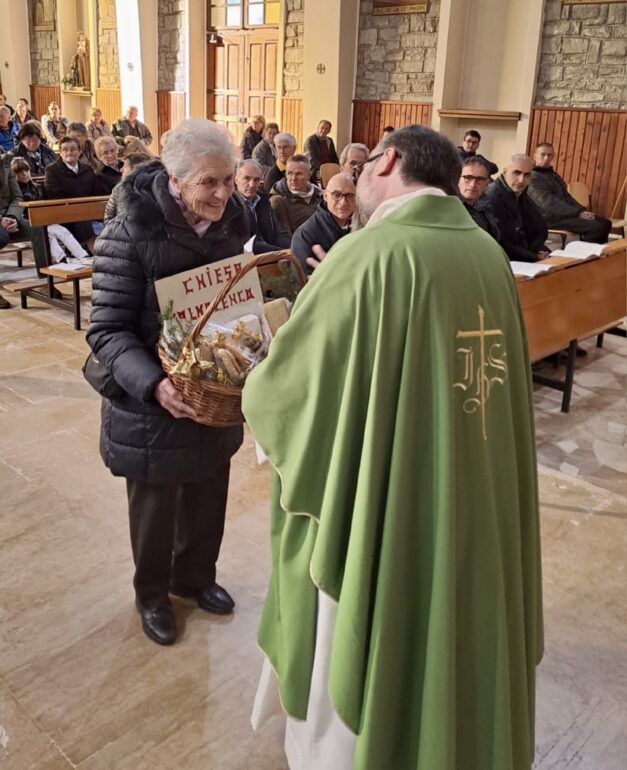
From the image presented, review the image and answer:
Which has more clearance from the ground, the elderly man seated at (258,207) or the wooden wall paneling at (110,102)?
the wooden wall paneling at (110,102)

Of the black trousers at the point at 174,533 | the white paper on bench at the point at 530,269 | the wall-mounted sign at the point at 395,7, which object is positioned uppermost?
the wall-mounted sign at the point at 395,7

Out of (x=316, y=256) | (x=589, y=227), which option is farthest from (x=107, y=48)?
(x=316, y=256)

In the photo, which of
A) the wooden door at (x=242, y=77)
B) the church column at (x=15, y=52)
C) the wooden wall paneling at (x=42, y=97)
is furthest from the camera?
the wooden wall paneling at (x=42, y=97)

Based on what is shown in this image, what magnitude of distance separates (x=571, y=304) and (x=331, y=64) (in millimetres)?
8317

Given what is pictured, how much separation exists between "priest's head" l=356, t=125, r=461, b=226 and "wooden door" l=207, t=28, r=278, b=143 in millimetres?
12356

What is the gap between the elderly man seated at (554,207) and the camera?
8.00 meters

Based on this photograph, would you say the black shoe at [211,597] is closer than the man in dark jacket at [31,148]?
Yes

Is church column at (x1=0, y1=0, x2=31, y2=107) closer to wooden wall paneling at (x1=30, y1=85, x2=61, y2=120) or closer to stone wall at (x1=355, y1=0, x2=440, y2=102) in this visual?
wooden wall paneling at (x1=30, y1=85, x2=61, y2=120)

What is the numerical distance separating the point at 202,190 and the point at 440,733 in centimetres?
142

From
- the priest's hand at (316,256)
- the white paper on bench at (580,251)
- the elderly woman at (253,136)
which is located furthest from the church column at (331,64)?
the priest's hand at (316,256)

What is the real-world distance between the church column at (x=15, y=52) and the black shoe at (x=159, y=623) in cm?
1839

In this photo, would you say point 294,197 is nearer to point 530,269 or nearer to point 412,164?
point 530,269

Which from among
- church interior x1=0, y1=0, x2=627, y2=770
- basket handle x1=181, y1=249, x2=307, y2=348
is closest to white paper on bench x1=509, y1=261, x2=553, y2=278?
church interior x1=0, y1=0, x2=627, y2=770

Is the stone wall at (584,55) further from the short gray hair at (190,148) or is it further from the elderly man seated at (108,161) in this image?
the short gray hair at (190,148)
